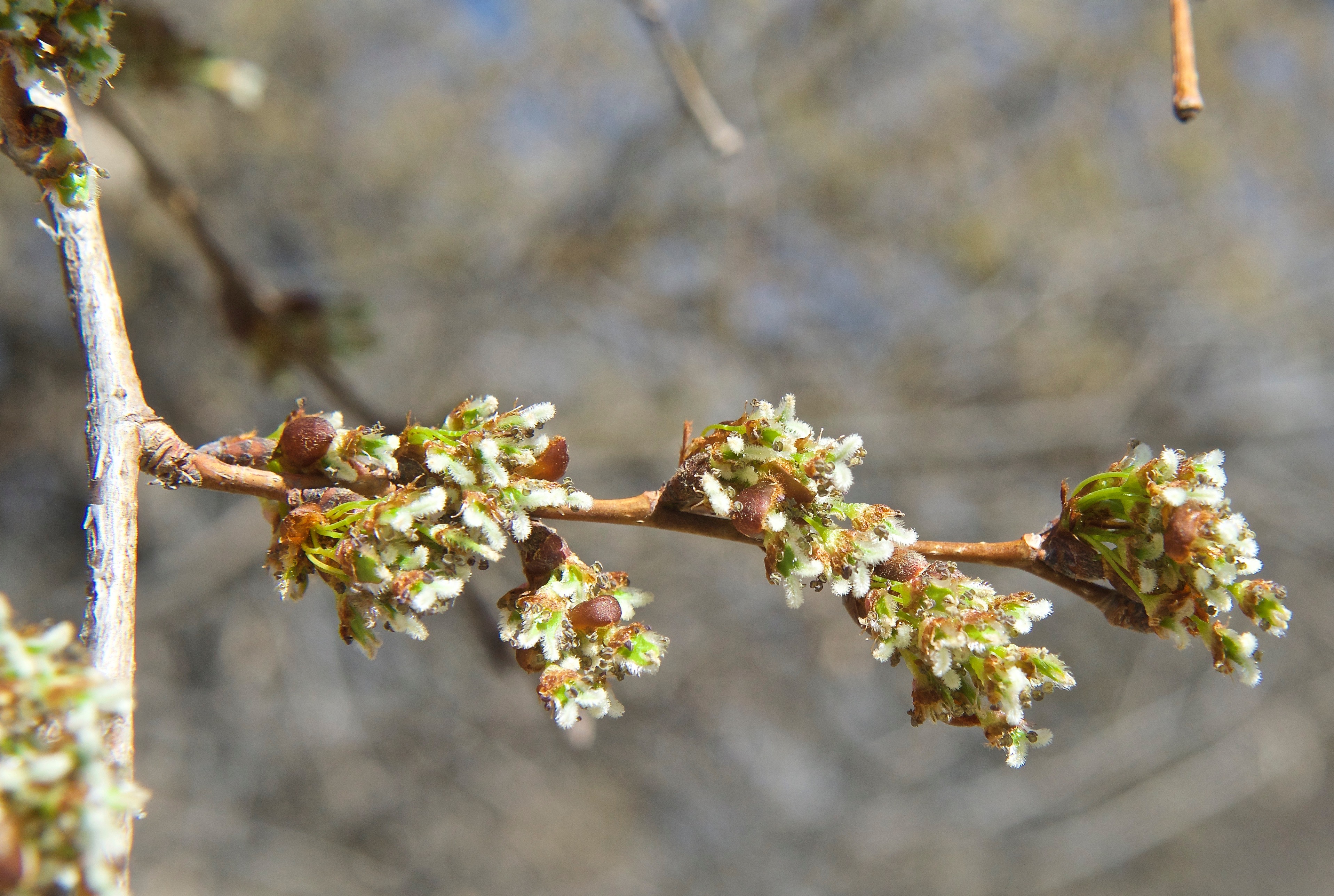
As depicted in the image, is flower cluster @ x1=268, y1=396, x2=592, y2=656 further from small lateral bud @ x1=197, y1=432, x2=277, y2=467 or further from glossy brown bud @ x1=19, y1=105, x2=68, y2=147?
glossy brown bud @ x1=19, y1=105, x2=68, y2=147

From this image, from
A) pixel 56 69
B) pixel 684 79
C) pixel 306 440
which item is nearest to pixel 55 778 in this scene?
pixel 306 440

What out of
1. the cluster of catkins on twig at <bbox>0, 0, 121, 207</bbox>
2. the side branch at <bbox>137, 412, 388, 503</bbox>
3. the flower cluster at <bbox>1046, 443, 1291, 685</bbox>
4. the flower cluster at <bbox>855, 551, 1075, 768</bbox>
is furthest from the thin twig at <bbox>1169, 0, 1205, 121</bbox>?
the cluster of catkins on twig at <bbox>0, 0, 121, 207</bbox>

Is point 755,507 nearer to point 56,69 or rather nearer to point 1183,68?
point 1183,68

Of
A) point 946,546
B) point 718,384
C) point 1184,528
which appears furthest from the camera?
point 718,384

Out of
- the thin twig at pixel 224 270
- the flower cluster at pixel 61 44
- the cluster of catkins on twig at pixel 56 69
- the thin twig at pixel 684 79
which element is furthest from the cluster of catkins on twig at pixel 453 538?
the thin twig at pixel 684 79

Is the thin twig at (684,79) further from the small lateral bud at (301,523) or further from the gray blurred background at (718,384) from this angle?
the gray blurred background at (718,384)
